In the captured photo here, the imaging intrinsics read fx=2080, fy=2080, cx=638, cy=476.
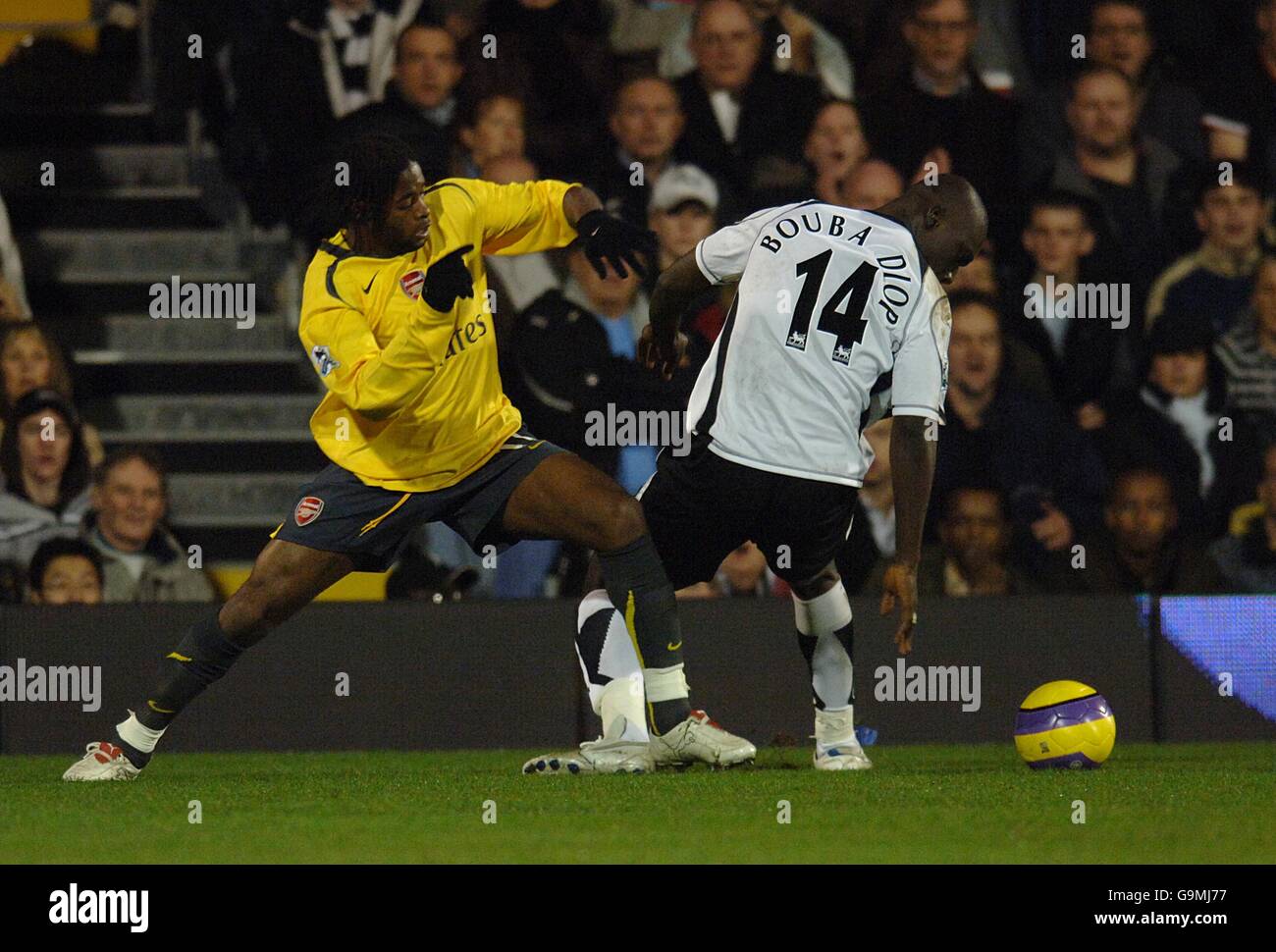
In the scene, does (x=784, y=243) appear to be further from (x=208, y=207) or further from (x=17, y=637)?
(x=208, y=207)

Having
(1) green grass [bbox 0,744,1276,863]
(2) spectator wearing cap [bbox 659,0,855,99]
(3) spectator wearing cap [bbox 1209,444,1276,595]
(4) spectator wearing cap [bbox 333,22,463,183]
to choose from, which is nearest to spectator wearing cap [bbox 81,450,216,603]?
(4) spectator wearing cap [bbox 333,22,463,183]

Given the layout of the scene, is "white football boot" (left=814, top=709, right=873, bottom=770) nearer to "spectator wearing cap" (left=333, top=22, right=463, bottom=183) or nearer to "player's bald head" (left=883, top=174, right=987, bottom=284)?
"player's bald head" (left=883, top=174, right=987, bottom=284)

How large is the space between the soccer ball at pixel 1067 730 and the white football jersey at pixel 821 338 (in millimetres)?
873

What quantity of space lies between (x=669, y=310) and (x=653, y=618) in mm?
888

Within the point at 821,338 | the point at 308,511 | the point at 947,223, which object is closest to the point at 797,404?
the point at 821,338

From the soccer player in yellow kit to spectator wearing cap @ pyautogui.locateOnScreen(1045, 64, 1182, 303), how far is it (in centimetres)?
380

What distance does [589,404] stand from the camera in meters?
8.50

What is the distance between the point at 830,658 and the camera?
19.3ft

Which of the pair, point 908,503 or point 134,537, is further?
point 134,537

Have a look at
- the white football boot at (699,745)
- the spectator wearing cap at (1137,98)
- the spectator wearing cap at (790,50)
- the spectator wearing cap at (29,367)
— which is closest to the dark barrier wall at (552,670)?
the spectator wearing cap at (29,367)

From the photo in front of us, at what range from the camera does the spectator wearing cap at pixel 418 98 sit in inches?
357

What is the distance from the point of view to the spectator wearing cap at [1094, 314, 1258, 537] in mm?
8586

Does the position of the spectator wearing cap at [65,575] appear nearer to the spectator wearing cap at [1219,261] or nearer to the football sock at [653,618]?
the football sock at [653,618]

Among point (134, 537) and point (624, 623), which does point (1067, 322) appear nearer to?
point (624, 623)
